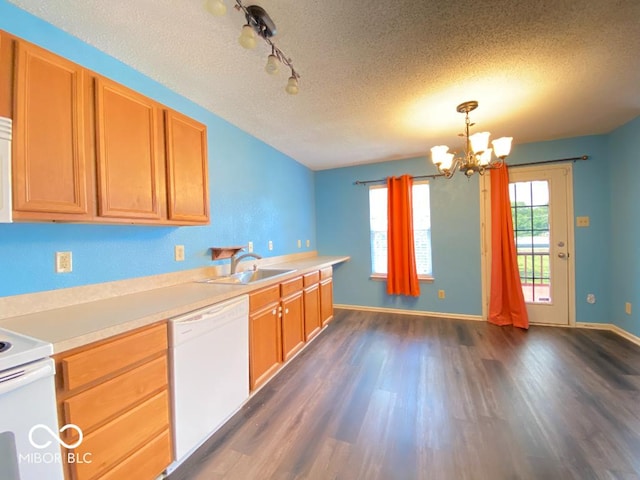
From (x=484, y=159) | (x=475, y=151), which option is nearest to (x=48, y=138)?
(x=475, y=151)

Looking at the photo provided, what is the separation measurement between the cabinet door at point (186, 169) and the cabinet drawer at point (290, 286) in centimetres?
89

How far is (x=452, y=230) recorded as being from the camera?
3768 millimetres

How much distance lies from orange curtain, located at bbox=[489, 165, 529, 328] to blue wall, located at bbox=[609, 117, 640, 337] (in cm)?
93

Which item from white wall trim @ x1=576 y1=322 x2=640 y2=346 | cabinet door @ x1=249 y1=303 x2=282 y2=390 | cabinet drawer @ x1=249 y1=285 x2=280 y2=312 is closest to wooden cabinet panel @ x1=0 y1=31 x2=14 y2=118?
cabinet drawer @ x1=249 y1=285 x2=280 y2=312

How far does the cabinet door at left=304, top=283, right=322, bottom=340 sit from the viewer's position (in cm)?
287

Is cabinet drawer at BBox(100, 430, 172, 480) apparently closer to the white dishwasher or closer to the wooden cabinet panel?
the white dishwasher

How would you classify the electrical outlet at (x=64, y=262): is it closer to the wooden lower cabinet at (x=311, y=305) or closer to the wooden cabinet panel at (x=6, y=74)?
the wooden cabinet panel at (x=6, y=74)

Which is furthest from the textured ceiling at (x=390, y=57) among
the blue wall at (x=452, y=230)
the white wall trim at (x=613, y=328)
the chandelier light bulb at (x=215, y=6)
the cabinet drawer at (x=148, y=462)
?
the white wall trim at (x=613, y=328)

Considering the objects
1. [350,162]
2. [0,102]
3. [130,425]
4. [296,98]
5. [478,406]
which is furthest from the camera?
[350,162]

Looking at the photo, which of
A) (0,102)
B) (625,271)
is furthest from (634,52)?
(0,102)

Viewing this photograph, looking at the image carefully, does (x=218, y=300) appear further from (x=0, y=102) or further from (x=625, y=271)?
(x=625, y=271)

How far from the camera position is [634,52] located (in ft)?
5.46

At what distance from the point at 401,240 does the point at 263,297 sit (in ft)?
8.25

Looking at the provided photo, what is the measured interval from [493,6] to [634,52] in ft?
3.88
